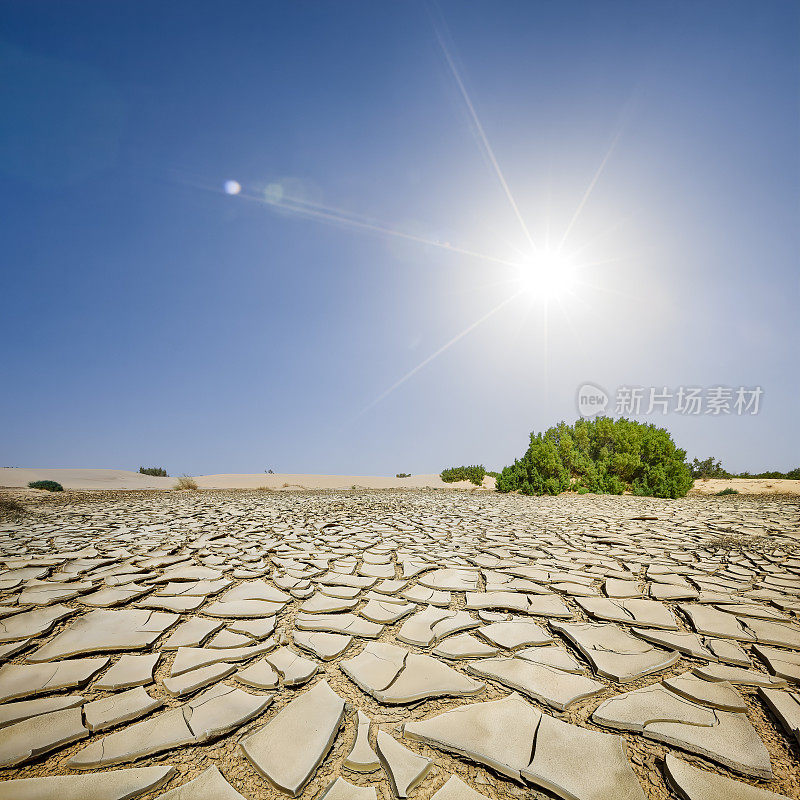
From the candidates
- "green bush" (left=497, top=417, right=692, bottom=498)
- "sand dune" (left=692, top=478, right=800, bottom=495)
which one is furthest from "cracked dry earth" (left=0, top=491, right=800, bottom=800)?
"sand dune" (left=692, top=478, right=800, bottom=495)

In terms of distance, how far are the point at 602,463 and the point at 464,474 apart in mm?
7755

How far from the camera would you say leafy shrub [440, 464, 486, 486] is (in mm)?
16969

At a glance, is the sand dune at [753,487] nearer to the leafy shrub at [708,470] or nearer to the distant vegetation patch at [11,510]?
the leafy shrub at [708,470]

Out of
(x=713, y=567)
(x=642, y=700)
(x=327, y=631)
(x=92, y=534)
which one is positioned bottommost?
(x=92, y=534)

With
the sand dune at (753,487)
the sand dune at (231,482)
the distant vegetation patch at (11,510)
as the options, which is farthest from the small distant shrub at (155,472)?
the sand dune at (753,487)

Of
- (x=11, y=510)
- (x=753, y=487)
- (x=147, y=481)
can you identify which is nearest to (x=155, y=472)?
(x=147, y=481)

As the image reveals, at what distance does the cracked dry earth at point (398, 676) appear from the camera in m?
1.09

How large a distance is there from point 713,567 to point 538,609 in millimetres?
1852

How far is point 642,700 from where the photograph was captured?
4.55ft

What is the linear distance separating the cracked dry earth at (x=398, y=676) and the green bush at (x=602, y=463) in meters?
6.99

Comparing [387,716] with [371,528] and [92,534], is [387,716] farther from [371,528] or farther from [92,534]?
[92,534]

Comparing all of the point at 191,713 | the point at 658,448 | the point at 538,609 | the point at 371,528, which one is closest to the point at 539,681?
the point at 538,609

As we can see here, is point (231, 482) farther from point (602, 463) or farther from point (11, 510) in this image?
point (602, 463)

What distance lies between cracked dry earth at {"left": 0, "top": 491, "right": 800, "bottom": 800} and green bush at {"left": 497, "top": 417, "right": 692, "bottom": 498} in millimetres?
6994
